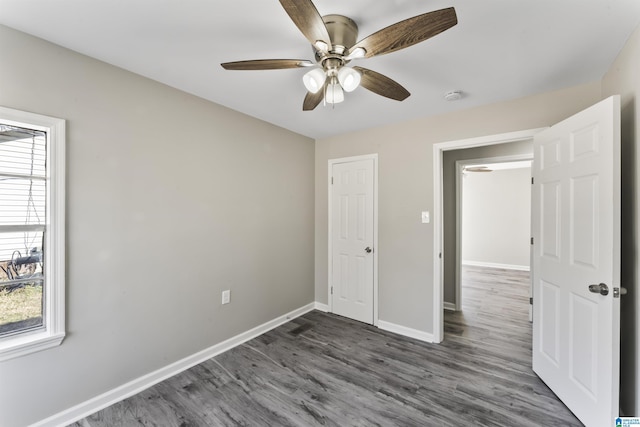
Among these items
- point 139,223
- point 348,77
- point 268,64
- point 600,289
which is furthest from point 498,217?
point 139,223

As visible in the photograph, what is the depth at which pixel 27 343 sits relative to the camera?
1.61 metres

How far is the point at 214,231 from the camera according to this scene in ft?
8.69

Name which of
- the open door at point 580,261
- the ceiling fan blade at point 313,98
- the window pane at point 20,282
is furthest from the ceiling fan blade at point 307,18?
the window pane at point 20,282

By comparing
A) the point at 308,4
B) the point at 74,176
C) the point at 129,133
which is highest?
the point at 308,4

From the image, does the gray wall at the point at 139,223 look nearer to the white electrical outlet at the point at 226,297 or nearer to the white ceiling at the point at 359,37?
the white electrical outlet at the point at 226,297

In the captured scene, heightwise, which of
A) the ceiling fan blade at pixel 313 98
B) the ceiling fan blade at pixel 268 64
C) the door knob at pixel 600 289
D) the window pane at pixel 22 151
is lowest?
the door knob at pixel 600 289

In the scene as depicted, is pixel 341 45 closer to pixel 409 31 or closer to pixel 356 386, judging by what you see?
pixel 409 31

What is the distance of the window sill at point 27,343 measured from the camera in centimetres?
155

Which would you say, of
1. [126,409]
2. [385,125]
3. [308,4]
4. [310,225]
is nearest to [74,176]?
[126,409]

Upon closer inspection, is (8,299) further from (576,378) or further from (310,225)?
(576,378)

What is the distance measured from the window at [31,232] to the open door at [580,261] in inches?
132

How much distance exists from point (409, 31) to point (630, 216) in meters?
1.88

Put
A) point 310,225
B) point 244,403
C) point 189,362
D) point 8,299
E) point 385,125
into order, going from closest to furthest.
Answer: point 8,299 → point 244,403 → point 189,362 → point 385,125 → point 310,225

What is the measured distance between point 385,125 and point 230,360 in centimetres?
302
